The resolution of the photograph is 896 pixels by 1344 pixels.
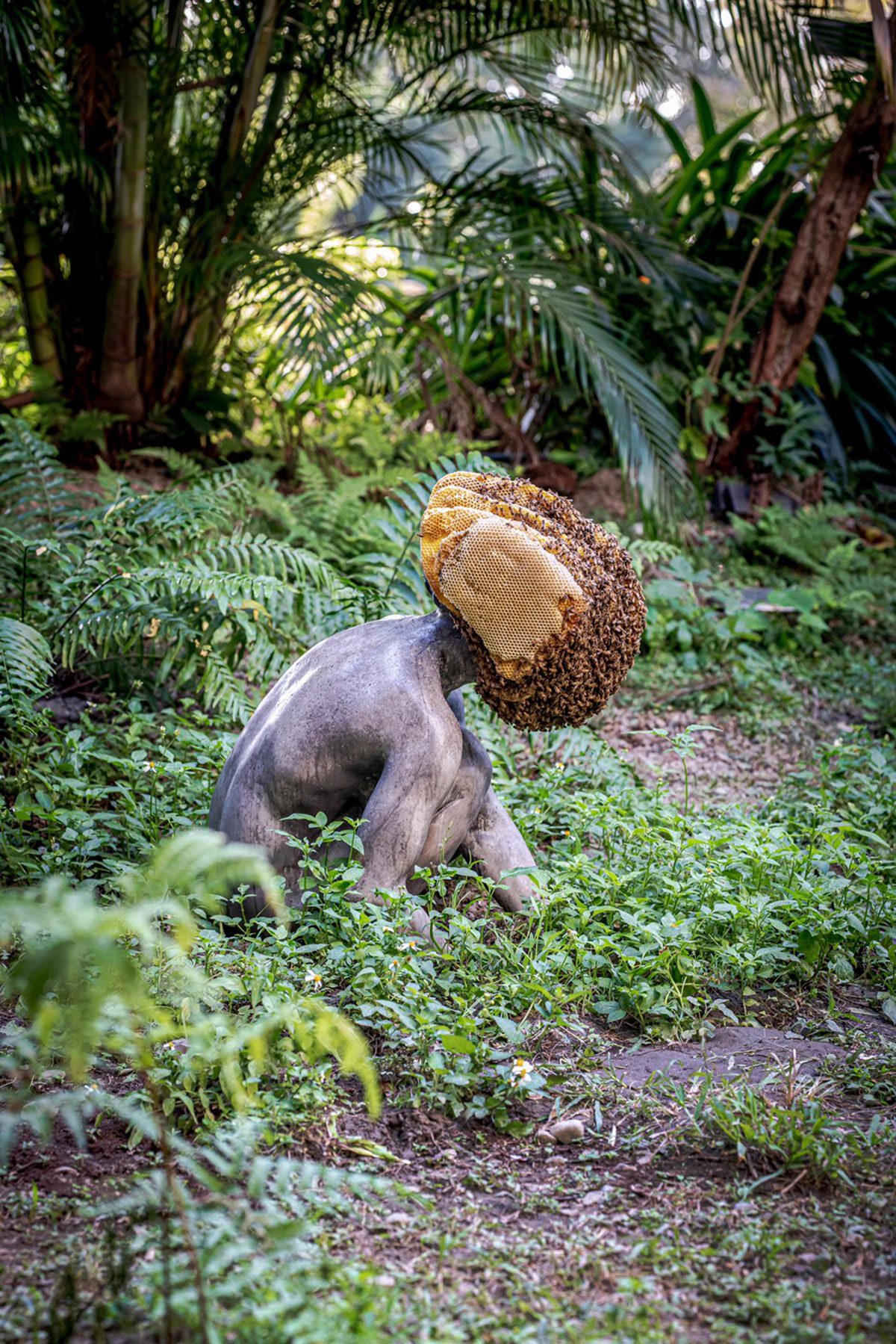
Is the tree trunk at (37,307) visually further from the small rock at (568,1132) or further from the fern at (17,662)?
the small rock at (568,1132)

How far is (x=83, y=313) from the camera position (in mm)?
6430

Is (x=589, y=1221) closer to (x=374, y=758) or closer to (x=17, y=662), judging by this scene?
(x=374, y=758)

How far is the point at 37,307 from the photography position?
6.27 meters

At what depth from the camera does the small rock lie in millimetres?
2291

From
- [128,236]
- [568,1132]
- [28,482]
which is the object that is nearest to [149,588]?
[28,482]

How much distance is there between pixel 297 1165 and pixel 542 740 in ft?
10.2

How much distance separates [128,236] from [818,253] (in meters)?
4.15

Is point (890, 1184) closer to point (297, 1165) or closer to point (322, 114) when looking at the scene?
point (297, 1165)

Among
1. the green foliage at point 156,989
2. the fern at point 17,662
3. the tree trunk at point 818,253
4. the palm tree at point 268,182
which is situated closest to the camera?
the green foliage at point 156,989

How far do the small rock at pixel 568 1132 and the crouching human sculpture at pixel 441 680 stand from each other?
0.64m

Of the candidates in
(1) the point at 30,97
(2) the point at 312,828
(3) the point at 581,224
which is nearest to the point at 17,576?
(2) the point at 312,828

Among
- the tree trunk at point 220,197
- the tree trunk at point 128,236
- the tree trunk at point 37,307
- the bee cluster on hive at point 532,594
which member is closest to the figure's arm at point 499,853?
the bee cluster on hive at point 532,594

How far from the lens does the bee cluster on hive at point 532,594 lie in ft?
8.50

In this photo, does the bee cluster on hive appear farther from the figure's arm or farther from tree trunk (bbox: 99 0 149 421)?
tree trunk (bbox: 99 0 149 421)
